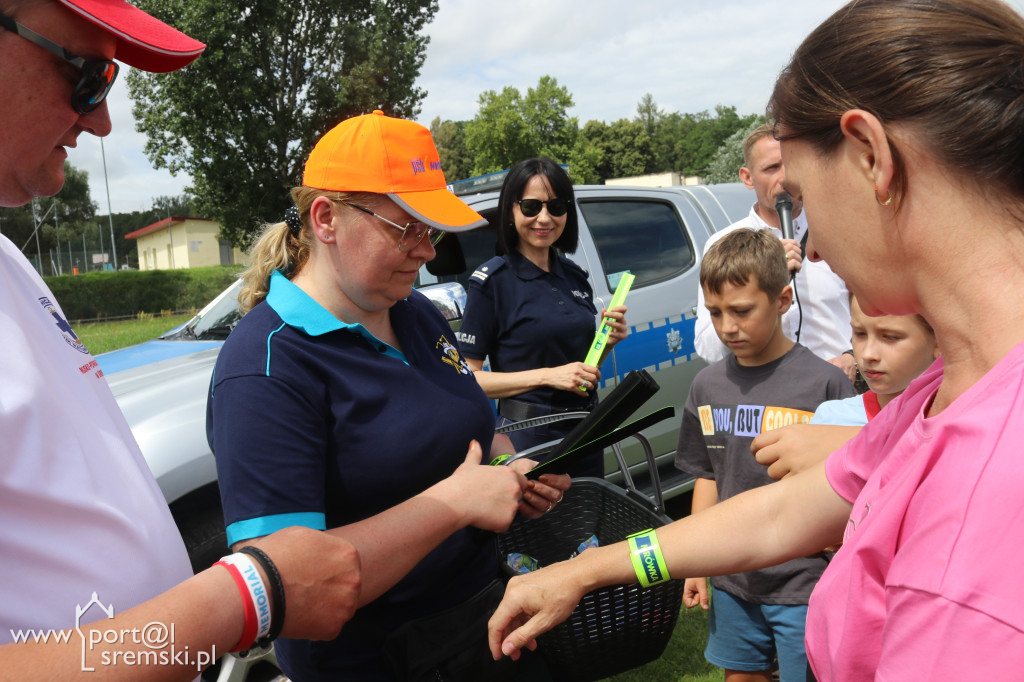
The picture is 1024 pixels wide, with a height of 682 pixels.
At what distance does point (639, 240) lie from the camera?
514 cm

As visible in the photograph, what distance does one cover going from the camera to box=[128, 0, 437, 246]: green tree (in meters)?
18.9

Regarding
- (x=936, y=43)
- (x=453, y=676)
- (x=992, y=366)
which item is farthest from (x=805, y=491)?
(x=453, y=676)

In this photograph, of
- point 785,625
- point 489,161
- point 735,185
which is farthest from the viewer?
point 489,161

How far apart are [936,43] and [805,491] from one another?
829mm

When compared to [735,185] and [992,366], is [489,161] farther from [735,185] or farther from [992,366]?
[992,366]

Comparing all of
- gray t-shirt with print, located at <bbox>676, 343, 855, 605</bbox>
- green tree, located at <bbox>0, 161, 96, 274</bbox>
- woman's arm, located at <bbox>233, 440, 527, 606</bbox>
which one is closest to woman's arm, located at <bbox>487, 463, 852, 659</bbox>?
woman's arm, located at <bbox>233, 440, 527, 606</bbox>

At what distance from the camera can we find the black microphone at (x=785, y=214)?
11.4ft

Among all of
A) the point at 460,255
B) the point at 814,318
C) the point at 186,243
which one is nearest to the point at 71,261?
the point at 186,243

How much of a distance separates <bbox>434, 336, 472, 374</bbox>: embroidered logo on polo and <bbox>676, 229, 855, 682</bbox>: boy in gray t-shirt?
1162mm

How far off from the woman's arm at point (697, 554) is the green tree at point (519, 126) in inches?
1792

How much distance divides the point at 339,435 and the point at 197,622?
0.63 metres

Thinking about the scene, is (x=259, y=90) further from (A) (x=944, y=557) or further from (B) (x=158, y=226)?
(B) (x=158, y=226)

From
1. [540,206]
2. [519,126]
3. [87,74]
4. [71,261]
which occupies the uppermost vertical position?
[519,126]

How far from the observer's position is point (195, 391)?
331 centimetres
